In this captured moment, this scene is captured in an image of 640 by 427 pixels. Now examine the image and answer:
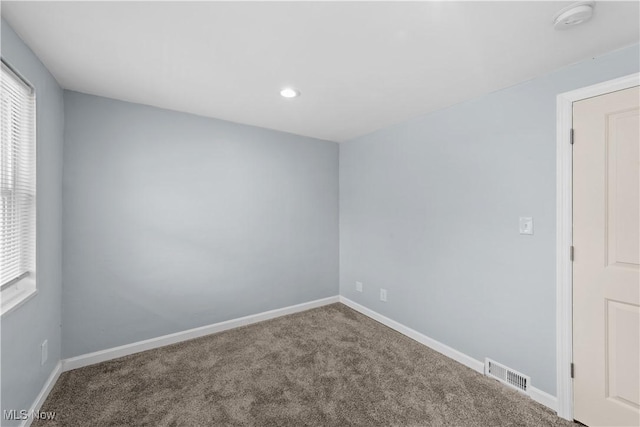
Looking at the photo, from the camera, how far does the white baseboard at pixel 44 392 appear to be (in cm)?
168

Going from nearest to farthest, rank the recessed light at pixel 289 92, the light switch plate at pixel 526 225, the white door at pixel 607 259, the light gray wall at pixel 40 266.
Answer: the light gray wall at pixel 40 266 → the white door at pixel 607 259 → the light switch plate at pixel 526 225 → the recessed light at pixel 289 92

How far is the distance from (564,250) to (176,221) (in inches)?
131

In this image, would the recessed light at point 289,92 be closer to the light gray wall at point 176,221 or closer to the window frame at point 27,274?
the light gray wall at point 176,221

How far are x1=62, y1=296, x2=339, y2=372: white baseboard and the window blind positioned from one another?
3.46ft

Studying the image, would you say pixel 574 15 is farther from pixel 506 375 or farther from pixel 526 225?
pixel 506 375

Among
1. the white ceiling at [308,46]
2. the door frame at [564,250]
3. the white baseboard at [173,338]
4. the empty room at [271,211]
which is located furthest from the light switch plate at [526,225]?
the white baseboard at [173,338]

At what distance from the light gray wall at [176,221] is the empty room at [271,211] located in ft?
0.07

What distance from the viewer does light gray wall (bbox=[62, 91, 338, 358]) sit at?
234cm

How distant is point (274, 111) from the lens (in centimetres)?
275

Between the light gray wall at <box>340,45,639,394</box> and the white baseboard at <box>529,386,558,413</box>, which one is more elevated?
the light gray wall at <box>340,45,639,394</box>

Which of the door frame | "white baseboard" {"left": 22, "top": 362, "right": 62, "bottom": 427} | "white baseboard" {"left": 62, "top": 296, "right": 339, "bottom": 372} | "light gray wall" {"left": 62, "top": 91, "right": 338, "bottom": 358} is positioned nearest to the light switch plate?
the door frame

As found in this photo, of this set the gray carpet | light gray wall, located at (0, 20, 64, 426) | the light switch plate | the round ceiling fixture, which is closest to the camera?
the round ceiling fixture

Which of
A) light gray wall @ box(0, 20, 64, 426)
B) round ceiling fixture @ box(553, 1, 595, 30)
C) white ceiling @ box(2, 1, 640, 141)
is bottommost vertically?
light gray wall @ box(0, 20, 64, 426)

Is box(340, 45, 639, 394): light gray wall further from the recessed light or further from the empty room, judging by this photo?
the recessed light
